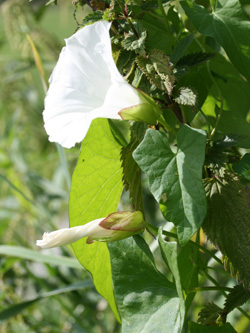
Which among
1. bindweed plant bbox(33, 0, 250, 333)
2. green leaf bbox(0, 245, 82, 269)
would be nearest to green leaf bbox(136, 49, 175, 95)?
bindweed plant bbox(33, 0, 250, 333)

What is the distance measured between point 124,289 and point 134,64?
176mm

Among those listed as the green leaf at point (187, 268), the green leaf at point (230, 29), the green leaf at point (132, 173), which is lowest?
the green leaf at point (187, 268)

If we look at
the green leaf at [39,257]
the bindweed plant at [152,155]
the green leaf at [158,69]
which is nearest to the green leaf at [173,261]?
the bindweed plant at [152,155]

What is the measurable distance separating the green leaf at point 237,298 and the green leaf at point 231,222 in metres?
0.04

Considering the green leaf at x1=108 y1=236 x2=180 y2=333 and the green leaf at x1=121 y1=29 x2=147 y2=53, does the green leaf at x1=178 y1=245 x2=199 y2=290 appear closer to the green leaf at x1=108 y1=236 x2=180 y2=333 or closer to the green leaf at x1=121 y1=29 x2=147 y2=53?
the green leaf at x1=108 y1=236 x2=180 y2=333

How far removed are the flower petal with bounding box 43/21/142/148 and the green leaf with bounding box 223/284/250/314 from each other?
0.16 m

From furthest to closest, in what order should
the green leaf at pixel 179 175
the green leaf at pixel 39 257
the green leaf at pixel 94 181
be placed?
1. the green leaf at pixel 39 257
2. the green leaf at pixel 94 181
3. the green leaf at pixel 179 175

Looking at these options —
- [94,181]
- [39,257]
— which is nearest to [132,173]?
[94,181]

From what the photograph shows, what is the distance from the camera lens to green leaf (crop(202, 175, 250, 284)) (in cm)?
36

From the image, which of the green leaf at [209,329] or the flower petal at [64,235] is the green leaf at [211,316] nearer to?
the green leaf at [209,329]

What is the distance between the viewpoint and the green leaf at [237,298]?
395 mm

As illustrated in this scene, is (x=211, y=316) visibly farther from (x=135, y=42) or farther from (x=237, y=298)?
(x=135, y=42)

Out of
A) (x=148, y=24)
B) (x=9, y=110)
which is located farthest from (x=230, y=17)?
(x=9, y=110)

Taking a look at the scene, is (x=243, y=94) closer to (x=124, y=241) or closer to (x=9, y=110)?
(x=124, y=241)
